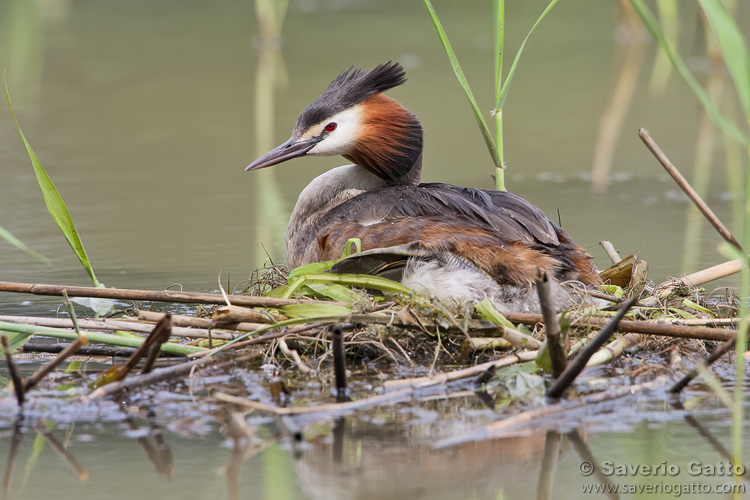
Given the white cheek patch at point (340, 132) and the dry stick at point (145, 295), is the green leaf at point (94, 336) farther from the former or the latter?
the white cheek patch at point (340, 132)

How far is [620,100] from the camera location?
10.4 meters

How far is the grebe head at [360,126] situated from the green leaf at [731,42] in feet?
7.75

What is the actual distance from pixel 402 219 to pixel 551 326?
3.85 ft

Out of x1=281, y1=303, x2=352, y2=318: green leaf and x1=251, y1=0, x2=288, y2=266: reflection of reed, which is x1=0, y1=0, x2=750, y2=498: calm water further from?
x1=281, y1=303, x2=352, y2=318: green leaf

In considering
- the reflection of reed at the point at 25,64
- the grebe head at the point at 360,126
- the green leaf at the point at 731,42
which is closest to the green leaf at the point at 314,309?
the grebe head at the point at 360,126

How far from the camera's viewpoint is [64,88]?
11406 millimetres

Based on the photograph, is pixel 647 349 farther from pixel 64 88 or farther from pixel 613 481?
pixel 64 88

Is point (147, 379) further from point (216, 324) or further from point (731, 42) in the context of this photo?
point (731, 42)

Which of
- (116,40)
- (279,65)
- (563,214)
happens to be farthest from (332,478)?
(116,40)

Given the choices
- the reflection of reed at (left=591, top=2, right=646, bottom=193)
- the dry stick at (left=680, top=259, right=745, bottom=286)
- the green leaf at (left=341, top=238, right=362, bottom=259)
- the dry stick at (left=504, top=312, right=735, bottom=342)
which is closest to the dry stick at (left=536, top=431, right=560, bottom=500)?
the dry stick at (left=504, top=312, right=735, bottom=342)

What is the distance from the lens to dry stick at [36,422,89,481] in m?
2.75

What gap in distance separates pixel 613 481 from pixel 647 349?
41.5 inches

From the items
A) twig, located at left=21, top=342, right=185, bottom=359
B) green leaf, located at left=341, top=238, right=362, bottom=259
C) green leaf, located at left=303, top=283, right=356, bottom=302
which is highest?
green leaf, located at left=341, top=238, right=362, bottom=259

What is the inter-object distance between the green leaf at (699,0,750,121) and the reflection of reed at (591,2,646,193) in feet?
15.8
